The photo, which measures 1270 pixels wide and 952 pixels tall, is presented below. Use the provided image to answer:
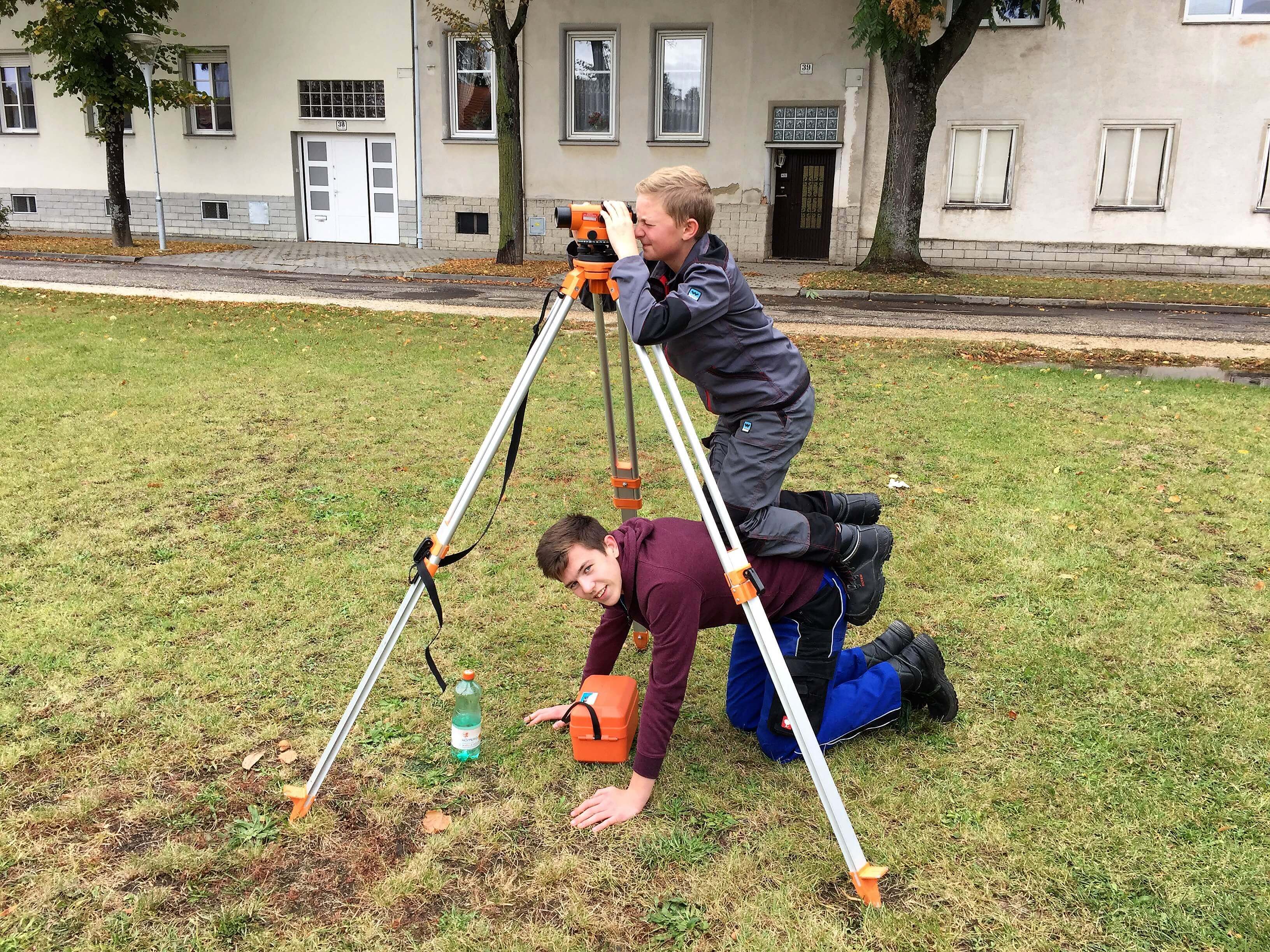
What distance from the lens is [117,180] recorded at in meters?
22.2

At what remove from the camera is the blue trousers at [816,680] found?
10.8ft

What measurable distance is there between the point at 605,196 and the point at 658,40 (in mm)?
3894

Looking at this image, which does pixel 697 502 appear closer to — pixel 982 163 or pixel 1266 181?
pixel 982 163

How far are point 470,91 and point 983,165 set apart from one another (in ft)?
41.3

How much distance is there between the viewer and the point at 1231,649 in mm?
4148

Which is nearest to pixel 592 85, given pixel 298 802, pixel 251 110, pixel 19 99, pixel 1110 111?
pixel 251 110

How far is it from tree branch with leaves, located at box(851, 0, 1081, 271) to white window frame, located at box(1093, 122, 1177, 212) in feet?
9.01

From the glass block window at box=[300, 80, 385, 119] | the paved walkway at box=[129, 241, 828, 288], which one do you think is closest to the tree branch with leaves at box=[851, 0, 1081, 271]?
the paved walkway at box=[129, 241, 828, 288]

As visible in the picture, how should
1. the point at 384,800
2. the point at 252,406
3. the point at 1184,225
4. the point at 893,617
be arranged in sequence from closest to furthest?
the point at 384,800 → the point at 893,617 → the point at 252,406 → the point at 1184,225

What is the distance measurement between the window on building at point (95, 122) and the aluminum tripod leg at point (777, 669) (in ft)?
90.6

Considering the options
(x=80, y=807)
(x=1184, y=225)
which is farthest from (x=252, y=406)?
(x=1184, y=225)

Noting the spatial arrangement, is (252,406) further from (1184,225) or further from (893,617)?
(1184,225)

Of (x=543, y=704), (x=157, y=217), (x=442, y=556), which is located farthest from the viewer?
(x=157, y=217)

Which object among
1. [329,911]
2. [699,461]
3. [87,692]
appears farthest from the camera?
[87,692]
